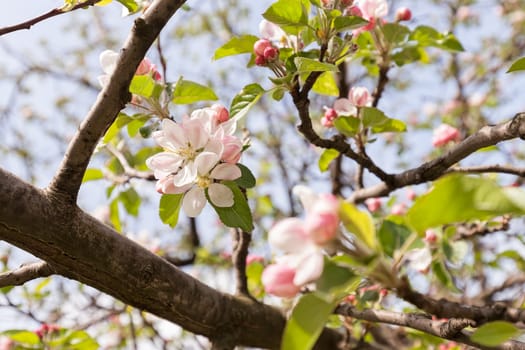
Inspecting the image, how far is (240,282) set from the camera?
1.58 m

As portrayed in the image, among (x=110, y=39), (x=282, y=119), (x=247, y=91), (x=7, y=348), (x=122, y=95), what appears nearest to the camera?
(x=122, y=95)

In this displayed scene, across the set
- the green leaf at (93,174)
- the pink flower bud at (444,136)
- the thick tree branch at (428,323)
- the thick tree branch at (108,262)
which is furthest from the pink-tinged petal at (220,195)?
the pink flower bud at (444,136)

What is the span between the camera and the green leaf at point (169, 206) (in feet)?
3.65

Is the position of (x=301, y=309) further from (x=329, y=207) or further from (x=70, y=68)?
(x=70, y=68)

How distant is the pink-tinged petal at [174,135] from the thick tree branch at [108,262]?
0.72 ft

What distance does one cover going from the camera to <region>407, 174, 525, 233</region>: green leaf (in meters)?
0.60

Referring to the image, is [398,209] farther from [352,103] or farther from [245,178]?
[245,178]

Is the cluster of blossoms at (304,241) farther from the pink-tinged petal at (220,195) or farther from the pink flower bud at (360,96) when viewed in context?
the pink flower bud at (360,96)

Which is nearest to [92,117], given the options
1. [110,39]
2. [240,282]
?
[240,282]

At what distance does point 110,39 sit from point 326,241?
15.7 feet

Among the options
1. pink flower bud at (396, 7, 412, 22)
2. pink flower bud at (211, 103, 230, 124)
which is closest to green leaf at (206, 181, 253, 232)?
pink flower bud at (211, 103, 230, 124)

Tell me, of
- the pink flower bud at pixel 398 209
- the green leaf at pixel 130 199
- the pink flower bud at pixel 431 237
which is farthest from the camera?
the pink flower bud at pixel 398 209

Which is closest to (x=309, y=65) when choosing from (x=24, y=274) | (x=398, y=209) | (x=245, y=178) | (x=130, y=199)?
(x=245, y=178)

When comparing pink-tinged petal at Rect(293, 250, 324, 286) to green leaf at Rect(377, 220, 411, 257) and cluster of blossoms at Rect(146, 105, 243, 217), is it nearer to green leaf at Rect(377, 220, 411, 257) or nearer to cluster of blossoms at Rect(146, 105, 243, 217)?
green leaf at Rect(377, 220, 411, 257)
